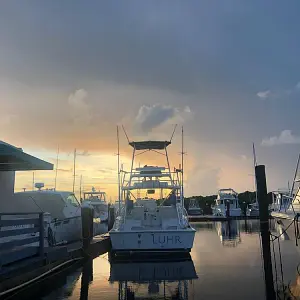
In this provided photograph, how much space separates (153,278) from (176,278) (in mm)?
741

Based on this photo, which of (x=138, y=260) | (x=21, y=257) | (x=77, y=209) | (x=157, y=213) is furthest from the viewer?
(x=77, y=209)

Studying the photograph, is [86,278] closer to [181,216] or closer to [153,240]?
[153,240]

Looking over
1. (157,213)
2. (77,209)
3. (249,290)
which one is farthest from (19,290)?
(77,209)

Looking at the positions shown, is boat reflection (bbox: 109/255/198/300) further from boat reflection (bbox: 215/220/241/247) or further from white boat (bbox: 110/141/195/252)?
boat reflection (bbox: 215/220/241/247)

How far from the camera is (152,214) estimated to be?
19062 millimetres

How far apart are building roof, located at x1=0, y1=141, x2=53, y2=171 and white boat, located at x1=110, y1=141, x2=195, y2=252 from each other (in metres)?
5.09

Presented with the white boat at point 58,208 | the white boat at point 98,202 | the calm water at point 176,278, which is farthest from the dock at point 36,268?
the white boat at point 98,202

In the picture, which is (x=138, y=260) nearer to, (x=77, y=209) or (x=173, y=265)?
(x=173, y=265)

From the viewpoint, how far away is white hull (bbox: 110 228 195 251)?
1725 cm

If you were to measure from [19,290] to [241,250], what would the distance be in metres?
13.1

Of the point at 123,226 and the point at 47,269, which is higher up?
the point at 123,226

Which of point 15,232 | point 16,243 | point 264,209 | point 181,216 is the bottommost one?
point 16,243

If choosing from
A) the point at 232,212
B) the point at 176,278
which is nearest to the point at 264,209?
the point at 176,278

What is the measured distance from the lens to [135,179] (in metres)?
20.9
